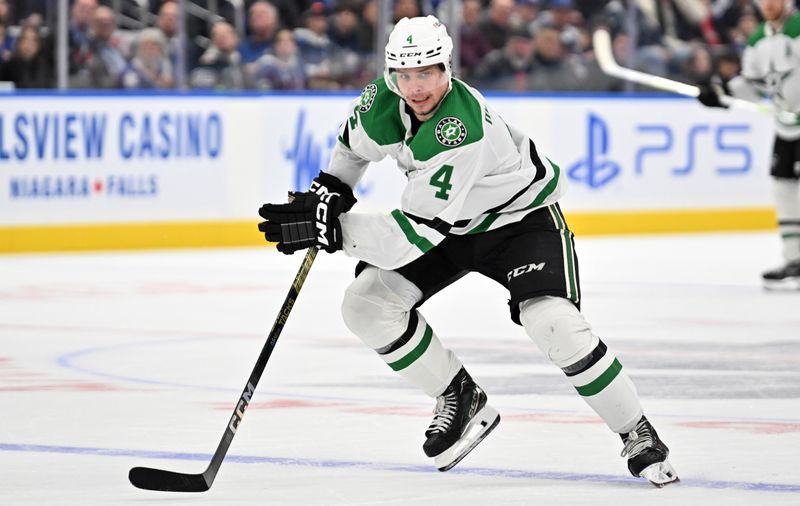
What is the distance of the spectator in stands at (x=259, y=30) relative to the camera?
33.8 feet

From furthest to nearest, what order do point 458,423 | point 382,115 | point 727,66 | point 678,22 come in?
point 727,66, point 678,22, point 458,423, point 382,115

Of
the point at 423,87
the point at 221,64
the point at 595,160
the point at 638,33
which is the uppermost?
the point at 423,87

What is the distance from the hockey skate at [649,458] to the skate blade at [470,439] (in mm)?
360

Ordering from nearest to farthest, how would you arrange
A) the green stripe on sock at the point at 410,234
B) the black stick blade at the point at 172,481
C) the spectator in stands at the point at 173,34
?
the black stick blade at the point at 172,481 → the green stripe on sock at the point at 410,234 → the spectator in stands at the point at 173,34

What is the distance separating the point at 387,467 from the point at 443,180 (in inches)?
26.2

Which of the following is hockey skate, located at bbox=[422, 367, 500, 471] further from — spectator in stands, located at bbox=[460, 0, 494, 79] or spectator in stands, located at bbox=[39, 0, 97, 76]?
spectator in stands, located at bbox=[460, 0, 494, 79]

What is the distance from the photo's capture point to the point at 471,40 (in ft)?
36.6

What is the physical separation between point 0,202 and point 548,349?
6126mm

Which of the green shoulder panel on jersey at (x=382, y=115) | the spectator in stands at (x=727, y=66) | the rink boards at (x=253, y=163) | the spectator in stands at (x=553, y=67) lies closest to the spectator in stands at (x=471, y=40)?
the rink boards at (x=253, y=163)

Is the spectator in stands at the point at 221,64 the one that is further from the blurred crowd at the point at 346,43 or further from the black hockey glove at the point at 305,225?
the black hockey glove at the point at 305,225

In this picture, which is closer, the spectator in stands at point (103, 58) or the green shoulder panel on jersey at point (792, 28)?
the green shoulder panel on jersey at point (792, 28)

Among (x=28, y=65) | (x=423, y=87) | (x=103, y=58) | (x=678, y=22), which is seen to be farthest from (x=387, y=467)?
(x=678, y=22)

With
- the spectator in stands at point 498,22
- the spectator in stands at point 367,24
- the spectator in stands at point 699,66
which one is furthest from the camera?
the spectator in stands at point 699,66

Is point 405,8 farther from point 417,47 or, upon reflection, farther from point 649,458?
point 649,458
